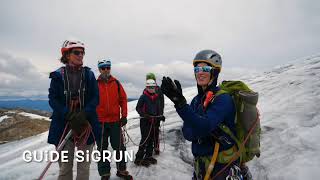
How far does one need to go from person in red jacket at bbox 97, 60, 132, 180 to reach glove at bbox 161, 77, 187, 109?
419cm

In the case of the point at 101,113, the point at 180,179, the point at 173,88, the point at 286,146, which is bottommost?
the point at 180,179

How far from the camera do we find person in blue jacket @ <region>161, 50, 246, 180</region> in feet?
9.33

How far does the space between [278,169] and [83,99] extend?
518cm

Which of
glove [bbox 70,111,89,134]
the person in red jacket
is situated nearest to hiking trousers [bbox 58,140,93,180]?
glove [bbox 70,111,89,134]

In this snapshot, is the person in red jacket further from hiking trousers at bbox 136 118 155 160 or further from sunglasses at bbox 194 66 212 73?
sunglasses at bbox 194 66 212 73

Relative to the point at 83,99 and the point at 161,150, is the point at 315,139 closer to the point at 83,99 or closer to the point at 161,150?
the point at 161,150

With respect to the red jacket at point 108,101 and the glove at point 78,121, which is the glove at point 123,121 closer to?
the red jacket at point 108,101

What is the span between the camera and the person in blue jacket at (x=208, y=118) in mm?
2844

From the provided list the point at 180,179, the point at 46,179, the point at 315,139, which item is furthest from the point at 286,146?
the point at 46,179

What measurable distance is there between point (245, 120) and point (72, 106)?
3.08m

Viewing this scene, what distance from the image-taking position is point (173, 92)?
9.21 feet

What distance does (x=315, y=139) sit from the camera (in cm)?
757

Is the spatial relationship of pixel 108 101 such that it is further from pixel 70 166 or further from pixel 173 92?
pixel 173 92

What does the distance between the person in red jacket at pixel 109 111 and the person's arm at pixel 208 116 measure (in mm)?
3836
